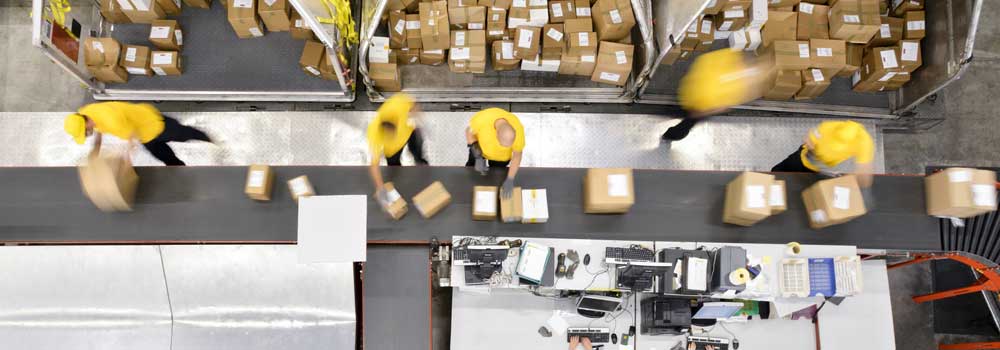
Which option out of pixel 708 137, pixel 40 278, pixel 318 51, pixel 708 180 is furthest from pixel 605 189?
pixel 40 278

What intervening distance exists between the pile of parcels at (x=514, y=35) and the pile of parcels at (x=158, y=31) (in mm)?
939

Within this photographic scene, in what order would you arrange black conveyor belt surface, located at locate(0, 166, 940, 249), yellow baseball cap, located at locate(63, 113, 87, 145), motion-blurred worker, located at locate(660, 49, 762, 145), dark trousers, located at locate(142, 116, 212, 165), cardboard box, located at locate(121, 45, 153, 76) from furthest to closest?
cardboard box, located at locate(121, 45, 153, 76), dark trousers, located at locate(142, 116, 212, 165), motion-blurred worker, located at locate(660, 49, 762, 145), black conveyor belt surface, located at locate(0, 166, 940, 249), yellow baseball cap, located at locate(63, 113, 87, 145)

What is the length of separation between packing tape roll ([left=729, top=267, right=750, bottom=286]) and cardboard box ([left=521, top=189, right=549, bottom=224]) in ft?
4.59

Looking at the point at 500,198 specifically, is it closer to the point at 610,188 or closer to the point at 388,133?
the point at 610,188

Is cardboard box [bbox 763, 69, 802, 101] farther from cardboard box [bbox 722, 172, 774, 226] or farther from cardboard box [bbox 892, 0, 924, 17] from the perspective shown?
cardboard box [bbox 722, 172, 774, 226]

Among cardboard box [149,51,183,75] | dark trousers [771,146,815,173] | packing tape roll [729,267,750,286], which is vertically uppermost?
cardboard box [149,51,183,75]

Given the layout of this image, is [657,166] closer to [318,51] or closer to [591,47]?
[591,47]

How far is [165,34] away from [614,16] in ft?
14.3

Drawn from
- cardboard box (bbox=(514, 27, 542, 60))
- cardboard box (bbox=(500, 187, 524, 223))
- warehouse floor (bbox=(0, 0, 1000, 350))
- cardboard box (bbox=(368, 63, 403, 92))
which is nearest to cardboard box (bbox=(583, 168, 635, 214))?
cardboard box (bbox=(500, 187, 524, 223))

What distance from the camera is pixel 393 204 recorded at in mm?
4375

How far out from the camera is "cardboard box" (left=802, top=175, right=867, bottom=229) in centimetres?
425

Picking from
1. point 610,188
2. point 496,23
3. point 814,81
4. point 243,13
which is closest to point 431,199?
point 610,188

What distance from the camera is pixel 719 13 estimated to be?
17.9 feet

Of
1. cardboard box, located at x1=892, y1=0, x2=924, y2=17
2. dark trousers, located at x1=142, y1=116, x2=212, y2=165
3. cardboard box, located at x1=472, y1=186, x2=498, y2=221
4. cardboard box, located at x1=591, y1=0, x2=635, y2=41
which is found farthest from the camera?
cardboard box, located at x1=892, y1=0, x2=924, y2=17
